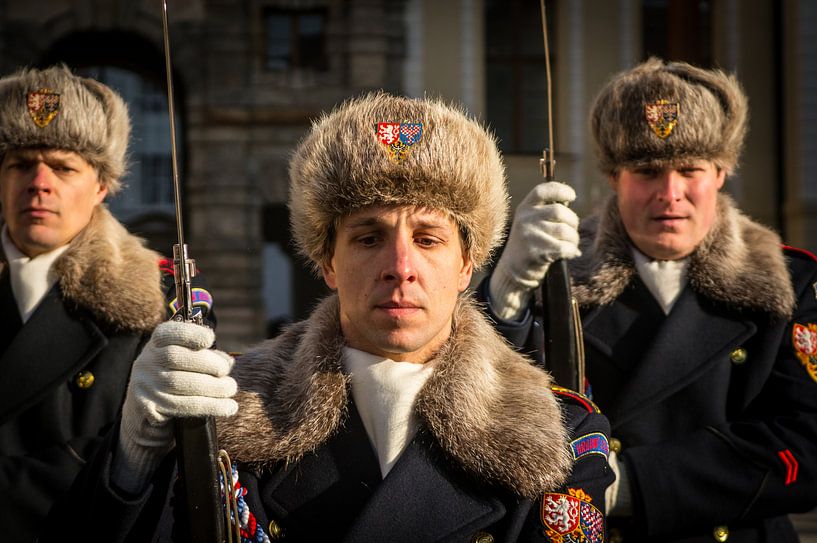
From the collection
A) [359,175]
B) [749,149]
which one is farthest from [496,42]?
[359,175]

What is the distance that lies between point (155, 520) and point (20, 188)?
1500mm

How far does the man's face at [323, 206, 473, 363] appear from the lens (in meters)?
2.29

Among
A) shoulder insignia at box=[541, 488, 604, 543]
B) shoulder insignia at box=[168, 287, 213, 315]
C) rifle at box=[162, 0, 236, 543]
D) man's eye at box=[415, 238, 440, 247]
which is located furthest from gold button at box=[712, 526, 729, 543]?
shoulder insignia at box=[168, 287, 213, 315]

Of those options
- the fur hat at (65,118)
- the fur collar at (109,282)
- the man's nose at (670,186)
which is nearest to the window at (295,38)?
the fur hat at (65,118)

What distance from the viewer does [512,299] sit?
10.2 ft

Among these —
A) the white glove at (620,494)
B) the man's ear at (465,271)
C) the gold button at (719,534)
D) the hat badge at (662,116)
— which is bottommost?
the gold button at (719,534)

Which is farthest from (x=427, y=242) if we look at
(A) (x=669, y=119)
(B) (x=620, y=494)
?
(A) (x=669, y=119)

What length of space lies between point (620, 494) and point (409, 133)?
1233 mm

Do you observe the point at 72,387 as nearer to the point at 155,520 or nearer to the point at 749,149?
the point at 155,520

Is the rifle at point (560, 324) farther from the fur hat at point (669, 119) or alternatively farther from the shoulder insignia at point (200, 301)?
the shoulder insignia at point (200, 301)

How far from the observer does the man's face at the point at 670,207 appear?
3.23m

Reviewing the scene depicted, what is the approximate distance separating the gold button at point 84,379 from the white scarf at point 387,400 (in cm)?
116

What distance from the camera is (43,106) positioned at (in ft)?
11.0

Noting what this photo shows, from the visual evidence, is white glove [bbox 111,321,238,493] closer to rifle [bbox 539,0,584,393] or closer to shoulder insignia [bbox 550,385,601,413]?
shoulder insignia [bbox 550,385,601,413]
